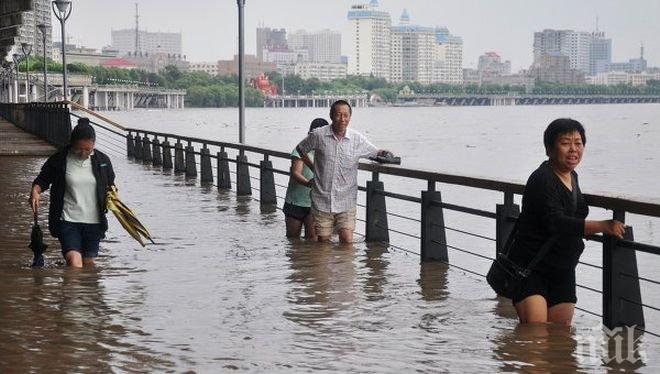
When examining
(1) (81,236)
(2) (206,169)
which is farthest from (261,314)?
(2) (206,169)

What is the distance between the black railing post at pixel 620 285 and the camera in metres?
8.75

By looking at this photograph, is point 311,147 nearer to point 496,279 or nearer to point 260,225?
point 260,225

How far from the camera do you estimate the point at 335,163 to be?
44.9 ft

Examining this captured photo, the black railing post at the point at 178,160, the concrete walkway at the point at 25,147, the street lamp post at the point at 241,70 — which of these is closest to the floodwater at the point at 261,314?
the street lamp post at the point at 241,70

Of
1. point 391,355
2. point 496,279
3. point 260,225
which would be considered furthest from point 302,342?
point 260,225

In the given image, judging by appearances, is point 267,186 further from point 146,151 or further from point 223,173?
point 146,151

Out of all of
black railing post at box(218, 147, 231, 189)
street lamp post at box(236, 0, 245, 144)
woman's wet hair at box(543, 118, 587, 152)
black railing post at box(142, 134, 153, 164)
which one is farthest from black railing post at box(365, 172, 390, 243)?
black railing post at box(142, 134, 153, 164)

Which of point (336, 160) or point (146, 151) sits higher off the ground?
point (336, 160)

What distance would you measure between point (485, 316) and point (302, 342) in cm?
184

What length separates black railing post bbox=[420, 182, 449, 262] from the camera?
514 inches

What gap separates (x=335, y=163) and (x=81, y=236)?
2.86 m

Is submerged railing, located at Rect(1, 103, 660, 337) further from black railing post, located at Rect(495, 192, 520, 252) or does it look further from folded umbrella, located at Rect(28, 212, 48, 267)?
folded umbrella, located at Rect(28, 212, 48, 267)

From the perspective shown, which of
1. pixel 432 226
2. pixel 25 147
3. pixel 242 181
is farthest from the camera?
pixel 25 147

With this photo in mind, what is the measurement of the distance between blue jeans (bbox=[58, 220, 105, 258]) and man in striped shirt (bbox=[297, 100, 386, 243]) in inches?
102
